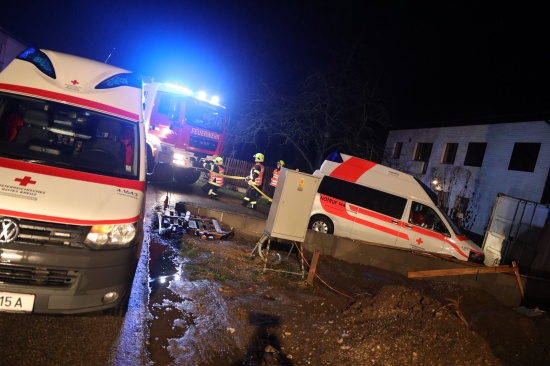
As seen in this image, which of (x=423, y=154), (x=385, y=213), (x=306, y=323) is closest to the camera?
(x=306, y=323)

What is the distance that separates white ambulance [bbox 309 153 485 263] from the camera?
9391 mm

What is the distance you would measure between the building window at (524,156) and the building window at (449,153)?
3.73 m

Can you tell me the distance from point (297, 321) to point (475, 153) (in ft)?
59.9

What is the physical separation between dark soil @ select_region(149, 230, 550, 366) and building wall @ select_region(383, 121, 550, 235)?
37.8ft

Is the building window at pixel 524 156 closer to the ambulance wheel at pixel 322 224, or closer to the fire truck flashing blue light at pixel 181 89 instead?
the ambulance wheel at pixel 322 224

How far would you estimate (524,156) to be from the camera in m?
16.6

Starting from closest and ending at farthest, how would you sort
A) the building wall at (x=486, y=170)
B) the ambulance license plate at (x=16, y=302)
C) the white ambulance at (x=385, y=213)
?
the ambulance license plate at (x=16, y=302) < the white ambulance at (x=385, y=213) < the building wall at (x=486, y=170)

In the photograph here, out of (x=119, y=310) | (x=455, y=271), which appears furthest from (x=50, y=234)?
(x=455, y=271)

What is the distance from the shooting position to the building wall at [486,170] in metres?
15.7

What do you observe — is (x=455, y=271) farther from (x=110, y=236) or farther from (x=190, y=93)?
(x=190, y=93)

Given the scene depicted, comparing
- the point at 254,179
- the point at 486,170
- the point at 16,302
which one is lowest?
the point at 16,302

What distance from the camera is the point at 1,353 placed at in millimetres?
2975

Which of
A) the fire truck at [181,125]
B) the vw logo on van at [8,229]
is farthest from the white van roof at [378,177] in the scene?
the vw logo on van at [8,229]

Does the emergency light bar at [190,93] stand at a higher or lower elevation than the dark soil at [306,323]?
higher
